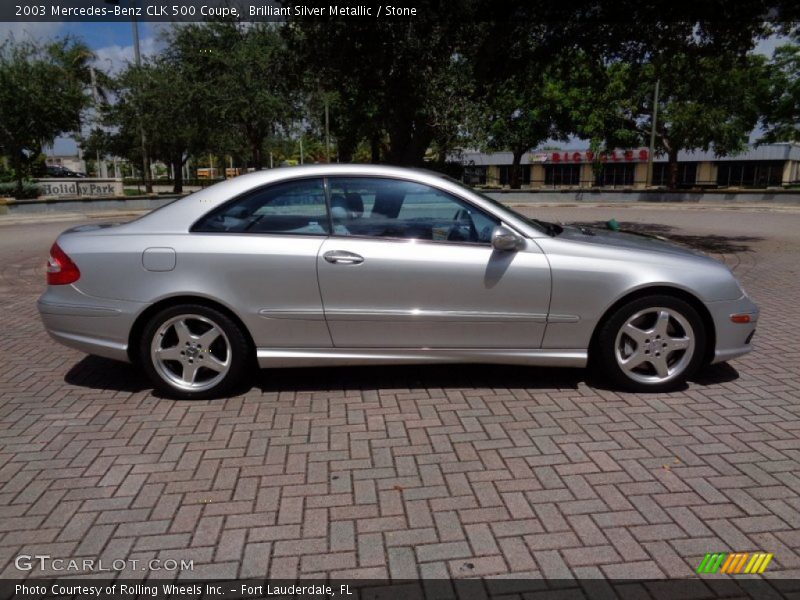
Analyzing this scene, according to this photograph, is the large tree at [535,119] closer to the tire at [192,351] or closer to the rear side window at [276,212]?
the rear side window at [276,212]

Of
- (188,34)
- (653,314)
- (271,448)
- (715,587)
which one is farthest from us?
(188,34)

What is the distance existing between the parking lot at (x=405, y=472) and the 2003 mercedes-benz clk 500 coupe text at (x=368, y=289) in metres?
0.34

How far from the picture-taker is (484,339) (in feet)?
13.4

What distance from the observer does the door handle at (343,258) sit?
396 centimetres

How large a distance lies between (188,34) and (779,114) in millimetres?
33330

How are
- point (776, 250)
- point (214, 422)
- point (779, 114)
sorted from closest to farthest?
point (214, 422)
point (776, 250)
point (779, 114)

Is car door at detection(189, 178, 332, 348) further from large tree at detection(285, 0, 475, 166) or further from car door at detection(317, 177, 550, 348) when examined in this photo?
large tree at detection(285, 0, 475, 166)

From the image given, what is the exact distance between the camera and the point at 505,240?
3932 mm

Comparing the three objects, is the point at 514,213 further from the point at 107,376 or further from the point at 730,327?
the point at 107,376

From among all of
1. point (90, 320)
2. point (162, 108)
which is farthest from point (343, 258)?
point (162, 108)

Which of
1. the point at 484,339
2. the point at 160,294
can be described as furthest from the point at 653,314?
the point at 160,294

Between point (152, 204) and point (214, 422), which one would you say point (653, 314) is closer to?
point (214, 422)

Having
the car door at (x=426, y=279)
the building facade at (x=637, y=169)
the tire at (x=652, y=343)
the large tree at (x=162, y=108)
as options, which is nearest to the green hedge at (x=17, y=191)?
the large tree at (x=162, y=108)

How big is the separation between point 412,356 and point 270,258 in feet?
3.77
